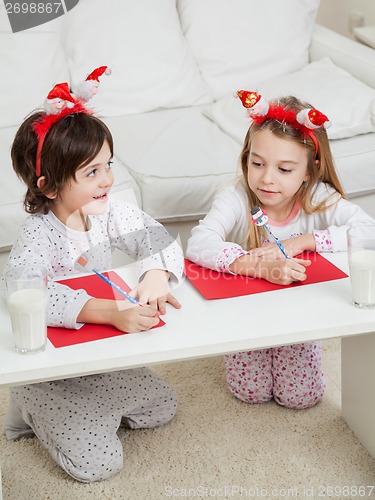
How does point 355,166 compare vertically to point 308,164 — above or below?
below

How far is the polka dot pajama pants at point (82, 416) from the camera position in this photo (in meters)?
1.71

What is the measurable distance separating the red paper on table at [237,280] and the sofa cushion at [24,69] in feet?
3.79

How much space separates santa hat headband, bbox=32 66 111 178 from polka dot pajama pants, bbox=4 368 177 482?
0.47 meters

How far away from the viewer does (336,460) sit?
1.76 m

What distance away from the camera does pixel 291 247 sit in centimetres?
175

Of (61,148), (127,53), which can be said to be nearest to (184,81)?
(127,53)

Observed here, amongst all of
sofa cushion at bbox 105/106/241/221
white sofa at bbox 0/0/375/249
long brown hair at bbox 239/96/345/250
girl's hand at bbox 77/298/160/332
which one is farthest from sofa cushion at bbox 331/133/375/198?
girl's hand at bbox 77/298/160/332

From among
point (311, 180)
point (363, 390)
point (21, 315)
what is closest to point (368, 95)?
point (311, 180)

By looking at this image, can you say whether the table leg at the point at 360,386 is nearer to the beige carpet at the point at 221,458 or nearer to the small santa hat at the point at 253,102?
the beige carpet at the point at 221,458

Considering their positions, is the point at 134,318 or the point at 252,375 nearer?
the point at 134,318

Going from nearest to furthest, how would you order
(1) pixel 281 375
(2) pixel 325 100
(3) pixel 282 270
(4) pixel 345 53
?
(3) pixel 282 270, (1) pixel 281 375, (2) pixel 325 100, (4) pixel 345 53

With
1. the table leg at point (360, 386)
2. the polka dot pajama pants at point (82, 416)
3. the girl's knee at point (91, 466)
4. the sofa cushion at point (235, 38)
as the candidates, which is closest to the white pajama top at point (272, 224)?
the table leg at point (360, 386)

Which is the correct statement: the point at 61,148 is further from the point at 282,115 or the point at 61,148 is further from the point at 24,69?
the point at 24,69

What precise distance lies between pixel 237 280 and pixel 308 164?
41 cm
